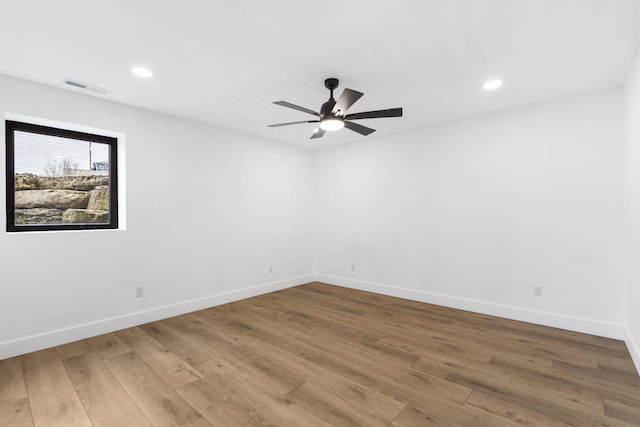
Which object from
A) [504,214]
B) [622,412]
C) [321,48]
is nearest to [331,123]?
[321,48]

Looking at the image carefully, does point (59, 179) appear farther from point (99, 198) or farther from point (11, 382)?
point (11, 382)

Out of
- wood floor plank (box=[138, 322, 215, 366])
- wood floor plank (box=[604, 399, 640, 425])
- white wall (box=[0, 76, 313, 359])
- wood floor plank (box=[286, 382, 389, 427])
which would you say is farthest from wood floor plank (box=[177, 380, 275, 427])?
wood floor plank (box=[604, 399, 640, 425])

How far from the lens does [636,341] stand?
254cm

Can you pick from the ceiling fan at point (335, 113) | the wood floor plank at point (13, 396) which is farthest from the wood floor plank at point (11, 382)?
the ceiling fan at point (335, 113)

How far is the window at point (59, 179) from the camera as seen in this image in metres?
2.96

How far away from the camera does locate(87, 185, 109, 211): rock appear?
11.3 ft

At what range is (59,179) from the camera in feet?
10.6

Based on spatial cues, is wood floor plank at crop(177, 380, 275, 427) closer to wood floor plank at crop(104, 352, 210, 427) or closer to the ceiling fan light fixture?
wood floor plank at crop(104, 352, 210, 427)

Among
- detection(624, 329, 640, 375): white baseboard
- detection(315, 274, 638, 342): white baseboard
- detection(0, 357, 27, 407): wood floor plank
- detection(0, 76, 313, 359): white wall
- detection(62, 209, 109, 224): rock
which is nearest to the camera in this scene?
detection(0, 357, 27, 407): wood floor plank

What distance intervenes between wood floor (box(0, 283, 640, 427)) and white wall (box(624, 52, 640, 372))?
0.91 feet

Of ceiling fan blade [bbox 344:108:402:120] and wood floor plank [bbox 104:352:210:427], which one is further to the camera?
ceiling fan blade [bbox 344:108:402:120]

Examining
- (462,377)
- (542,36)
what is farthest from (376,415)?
(542,36)

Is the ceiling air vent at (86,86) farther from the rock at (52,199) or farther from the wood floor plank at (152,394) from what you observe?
the wood floor plank at (152,394)

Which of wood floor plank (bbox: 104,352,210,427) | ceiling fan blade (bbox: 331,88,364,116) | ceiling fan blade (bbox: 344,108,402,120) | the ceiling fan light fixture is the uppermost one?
ceiling fan blade (bbox: 331,88,364,116)
